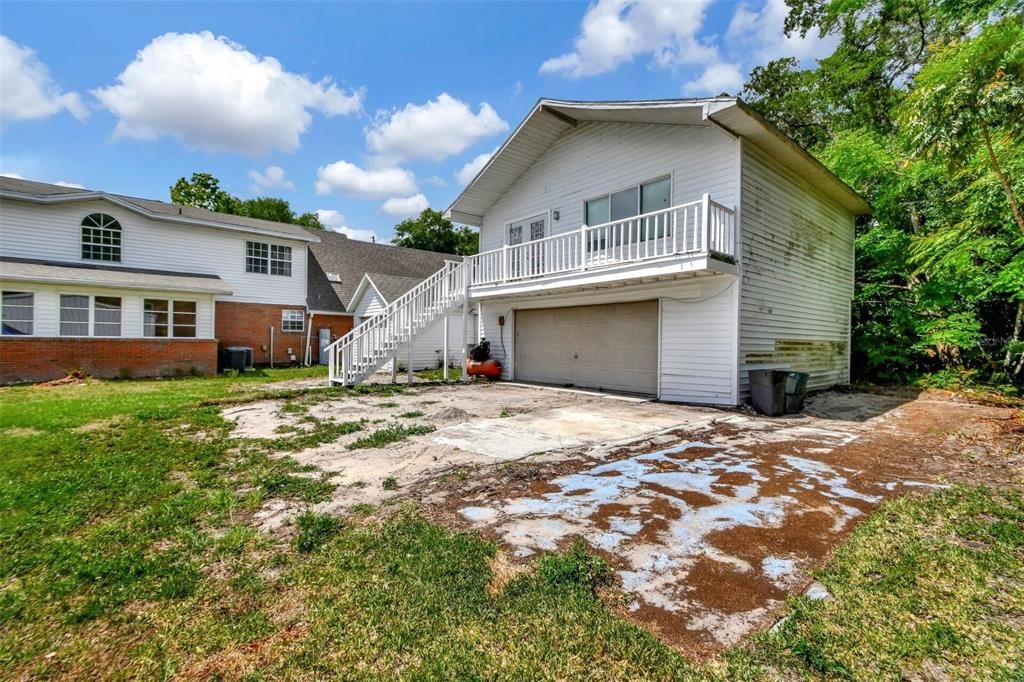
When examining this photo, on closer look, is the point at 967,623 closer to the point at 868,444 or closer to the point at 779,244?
the point at 868,444

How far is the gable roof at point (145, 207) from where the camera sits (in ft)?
46.9

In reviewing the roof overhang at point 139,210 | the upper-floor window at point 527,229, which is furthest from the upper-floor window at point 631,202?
the roof overhang at point 139,210

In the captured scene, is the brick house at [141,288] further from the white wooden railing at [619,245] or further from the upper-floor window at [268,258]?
the white wooden railing at [619,245]

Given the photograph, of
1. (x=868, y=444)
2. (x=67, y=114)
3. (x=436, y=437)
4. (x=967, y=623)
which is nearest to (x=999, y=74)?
(x=868, y=444)

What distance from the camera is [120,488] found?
4211 mm

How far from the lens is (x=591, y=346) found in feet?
39.1

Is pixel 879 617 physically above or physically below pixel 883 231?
below

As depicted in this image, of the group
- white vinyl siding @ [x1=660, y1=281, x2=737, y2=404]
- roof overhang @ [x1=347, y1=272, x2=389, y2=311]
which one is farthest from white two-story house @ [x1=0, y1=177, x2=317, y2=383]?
white vinyl siding @ [x1=660, y1=281, x2=737, y2=404]

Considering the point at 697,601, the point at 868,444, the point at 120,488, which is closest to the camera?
the point at 697,601

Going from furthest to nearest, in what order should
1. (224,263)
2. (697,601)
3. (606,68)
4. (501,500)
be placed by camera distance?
(224,263) < (606,68) < (501,500) < (697,601)

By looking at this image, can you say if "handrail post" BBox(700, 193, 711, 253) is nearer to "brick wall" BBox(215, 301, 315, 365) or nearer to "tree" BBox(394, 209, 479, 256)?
"brick wall" BBox(215, 301, 315, 365)

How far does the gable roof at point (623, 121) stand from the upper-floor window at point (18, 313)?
12.8m

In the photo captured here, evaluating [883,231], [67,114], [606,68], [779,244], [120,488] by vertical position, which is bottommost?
[120,488]

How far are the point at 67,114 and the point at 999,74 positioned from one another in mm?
21885
